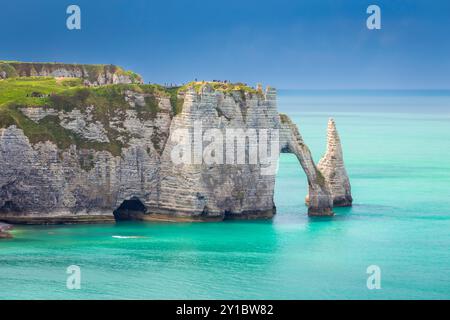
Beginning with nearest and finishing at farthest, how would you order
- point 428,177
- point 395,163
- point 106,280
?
point 106,280 < point 428,177 < point 395,163

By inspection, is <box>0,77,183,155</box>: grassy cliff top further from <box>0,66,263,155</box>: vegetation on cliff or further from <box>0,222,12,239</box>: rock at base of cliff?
<box>0,222,12,239</box>: rock at base of cliff

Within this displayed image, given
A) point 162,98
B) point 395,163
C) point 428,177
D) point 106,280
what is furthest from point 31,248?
point 395,163

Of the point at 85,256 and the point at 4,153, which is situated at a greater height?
the point at 4,153

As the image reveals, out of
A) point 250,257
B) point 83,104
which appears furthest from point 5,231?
point 250,257
